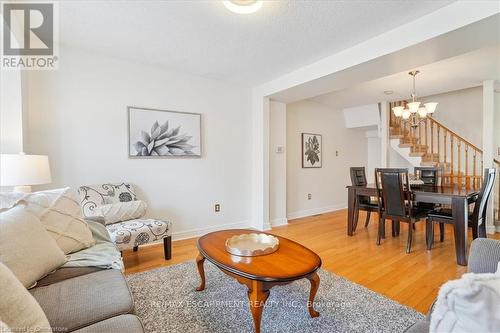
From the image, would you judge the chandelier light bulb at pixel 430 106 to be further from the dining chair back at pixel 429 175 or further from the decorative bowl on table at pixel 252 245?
the decorative bowl on table at pixel 252 245

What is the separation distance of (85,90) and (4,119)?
858 millimetres

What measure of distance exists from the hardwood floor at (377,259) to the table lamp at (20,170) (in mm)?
1193

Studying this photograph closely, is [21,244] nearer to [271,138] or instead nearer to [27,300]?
[27,300]

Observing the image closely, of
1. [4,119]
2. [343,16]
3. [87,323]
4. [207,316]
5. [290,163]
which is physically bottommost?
[207,316]

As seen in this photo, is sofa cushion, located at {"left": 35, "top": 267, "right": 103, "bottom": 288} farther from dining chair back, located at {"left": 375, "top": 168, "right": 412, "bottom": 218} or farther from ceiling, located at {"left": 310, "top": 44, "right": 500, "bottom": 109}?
ceiling, located at {"left": 310, "top": 44, "right": 500, "bottom": 109}

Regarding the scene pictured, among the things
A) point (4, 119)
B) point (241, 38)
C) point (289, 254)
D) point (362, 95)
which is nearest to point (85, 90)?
point (4, 119)

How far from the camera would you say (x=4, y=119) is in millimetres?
2166

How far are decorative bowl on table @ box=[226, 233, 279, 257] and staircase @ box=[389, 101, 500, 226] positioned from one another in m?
4.38

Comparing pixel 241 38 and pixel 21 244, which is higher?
pixel 241 38

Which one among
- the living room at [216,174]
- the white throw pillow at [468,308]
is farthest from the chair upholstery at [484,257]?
the white throw pillow at [468,308]

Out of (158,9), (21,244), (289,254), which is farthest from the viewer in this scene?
(158,9)

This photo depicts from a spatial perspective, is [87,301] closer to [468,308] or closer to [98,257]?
[98,257]

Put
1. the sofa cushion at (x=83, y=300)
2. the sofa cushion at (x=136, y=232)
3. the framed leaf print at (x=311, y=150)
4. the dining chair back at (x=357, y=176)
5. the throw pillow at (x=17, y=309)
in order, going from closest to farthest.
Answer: the throw pillow at (x=17, y=309), the sofa cushion at (x=83, y=300), the sofa cushion at (x=136, y=232), the dining chair back at (x=357, y=176), the framed leaf print at (x=311, y=150)

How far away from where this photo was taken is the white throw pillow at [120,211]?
2.63m
